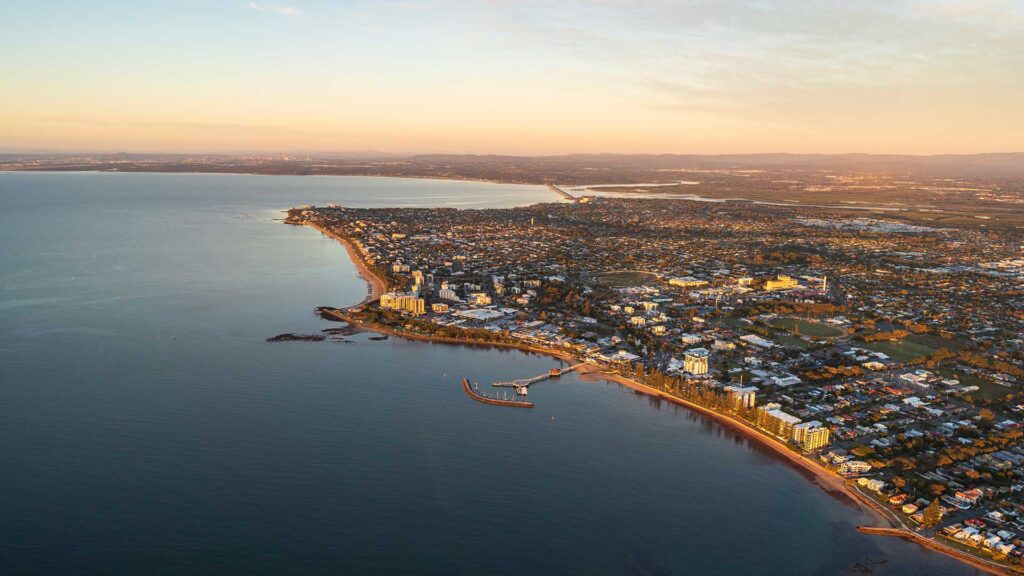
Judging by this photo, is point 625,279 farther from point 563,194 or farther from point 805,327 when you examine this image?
point 563,194

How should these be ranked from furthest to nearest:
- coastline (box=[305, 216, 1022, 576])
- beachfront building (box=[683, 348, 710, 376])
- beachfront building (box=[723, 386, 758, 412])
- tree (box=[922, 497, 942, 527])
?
beachfront building (box=[683, 348, 710, 376]) → beachfront building (box=[723, 386, 758, 412]) → tree (box=[922, 497, 942, 527]) → coastline (box=[305, 216, 1022, 576])

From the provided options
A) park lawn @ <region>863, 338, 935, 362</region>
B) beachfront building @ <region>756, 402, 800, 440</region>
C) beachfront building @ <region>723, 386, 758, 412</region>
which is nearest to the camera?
beachfront building @ <region>756, 402, 800, 440</region>

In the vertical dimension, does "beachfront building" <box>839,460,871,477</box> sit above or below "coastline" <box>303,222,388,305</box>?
below

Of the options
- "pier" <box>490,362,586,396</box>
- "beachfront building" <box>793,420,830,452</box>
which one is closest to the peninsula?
"beachfront building" <box>793,420,830,452</box>

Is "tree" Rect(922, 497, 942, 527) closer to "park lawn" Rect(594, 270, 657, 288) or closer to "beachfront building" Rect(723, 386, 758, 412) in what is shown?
"beachfront building" Rect(723, 386, 758, 412)

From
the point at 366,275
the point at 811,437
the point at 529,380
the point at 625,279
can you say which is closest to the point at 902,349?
the point at 811,437

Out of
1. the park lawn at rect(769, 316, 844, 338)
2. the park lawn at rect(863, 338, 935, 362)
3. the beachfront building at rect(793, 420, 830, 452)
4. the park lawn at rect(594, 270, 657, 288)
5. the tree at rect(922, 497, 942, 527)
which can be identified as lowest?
the tree at rect(922, 497, 942, 527)

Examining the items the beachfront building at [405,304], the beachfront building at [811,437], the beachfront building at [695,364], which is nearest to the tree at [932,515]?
the beachfront building at [811,437]
